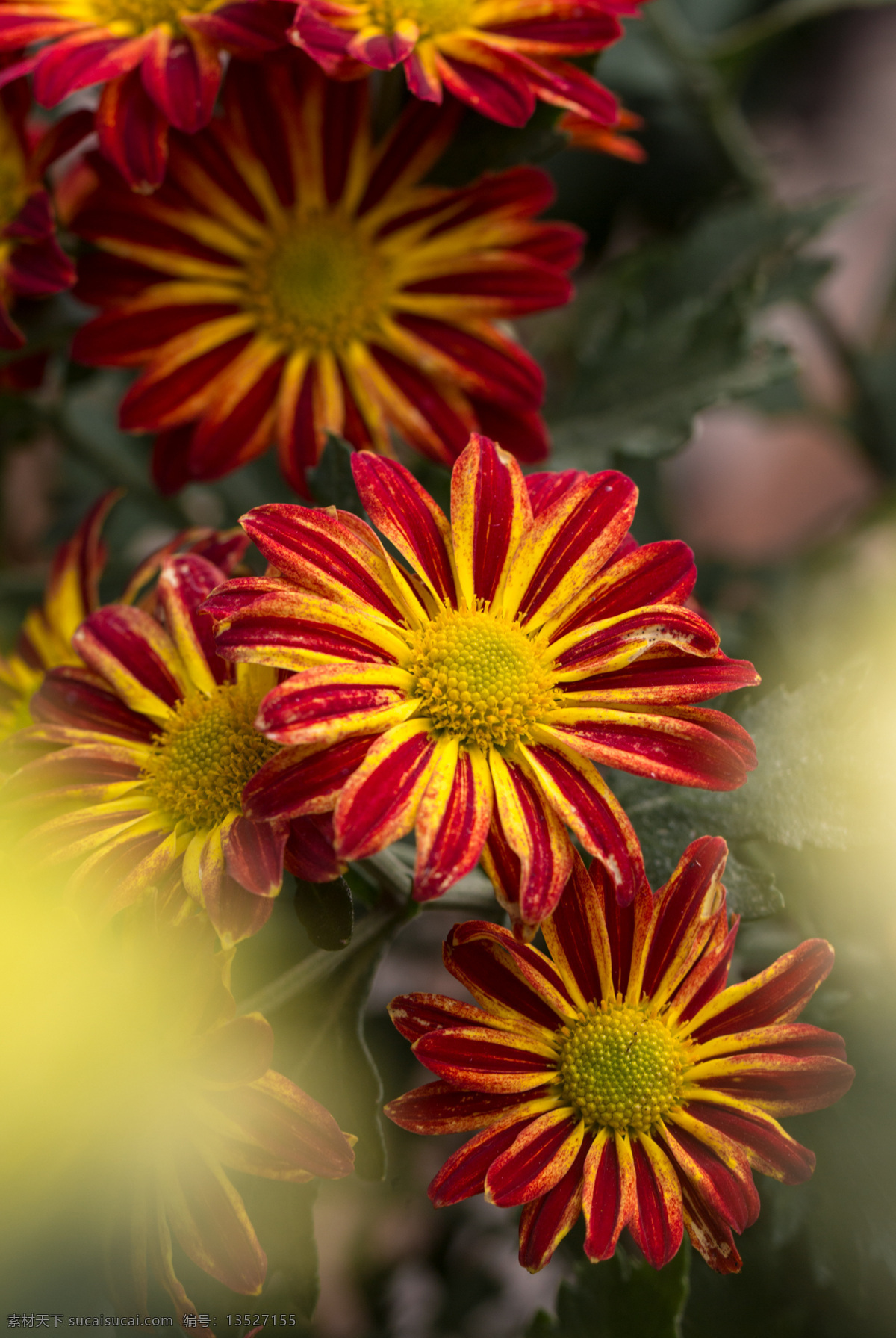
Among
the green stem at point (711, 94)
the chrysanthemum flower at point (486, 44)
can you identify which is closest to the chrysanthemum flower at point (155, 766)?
the chrysanthemum flower at point (486, 44)

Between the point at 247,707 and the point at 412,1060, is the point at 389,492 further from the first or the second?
the point at 412,1060

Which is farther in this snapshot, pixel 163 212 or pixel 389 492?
pixel 163 212

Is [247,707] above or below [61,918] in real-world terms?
above

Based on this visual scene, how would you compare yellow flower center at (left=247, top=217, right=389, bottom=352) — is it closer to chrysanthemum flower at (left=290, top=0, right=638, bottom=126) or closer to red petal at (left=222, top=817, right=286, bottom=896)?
chrysanthemum flower at (left=290, top=0, right=638, bottom=126)

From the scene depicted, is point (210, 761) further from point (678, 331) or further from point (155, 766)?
point (678, 331)

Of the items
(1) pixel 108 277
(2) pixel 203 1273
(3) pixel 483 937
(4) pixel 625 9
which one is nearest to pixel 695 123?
(4) pixel 625 9

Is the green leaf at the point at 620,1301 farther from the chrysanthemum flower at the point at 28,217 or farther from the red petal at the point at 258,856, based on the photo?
the chrysanthemum flower at the point at 28,217
